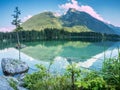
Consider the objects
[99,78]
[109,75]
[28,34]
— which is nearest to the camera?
[99,78]

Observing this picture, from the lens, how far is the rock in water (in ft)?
64.0

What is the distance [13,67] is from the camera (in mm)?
20406

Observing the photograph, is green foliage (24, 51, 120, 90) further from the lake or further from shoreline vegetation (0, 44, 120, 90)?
the lake

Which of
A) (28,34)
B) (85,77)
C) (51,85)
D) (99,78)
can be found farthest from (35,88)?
(28,34)

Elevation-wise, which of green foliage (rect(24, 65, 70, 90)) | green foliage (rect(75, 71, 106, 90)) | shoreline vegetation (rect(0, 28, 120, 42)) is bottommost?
shoreline vegetation (rect(0, 28, 120, 42))

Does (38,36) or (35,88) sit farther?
(38,36)

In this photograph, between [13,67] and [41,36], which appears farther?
[41,36]

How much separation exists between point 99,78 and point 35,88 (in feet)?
2.13

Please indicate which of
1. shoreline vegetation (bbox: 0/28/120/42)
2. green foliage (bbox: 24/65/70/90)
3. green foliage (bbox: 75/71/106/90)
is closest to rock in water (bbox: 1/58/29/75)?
green foliage (bbox: 24/65/70/90)

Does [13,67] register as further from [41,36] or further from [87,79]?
[41,36]

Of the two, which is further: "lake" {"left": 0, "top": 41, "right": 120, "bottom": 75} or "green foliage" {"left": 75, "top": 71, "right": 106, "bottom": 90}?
"lake" {"left": 0, "top": 41, "right": 120, "bottom": 75}

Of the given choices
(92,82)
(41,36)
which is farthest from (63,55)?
(41,36)

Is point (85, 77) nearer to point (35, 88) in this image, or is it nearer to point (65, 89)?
point (65, 89)

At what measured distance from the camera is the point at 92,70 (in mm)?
2516
